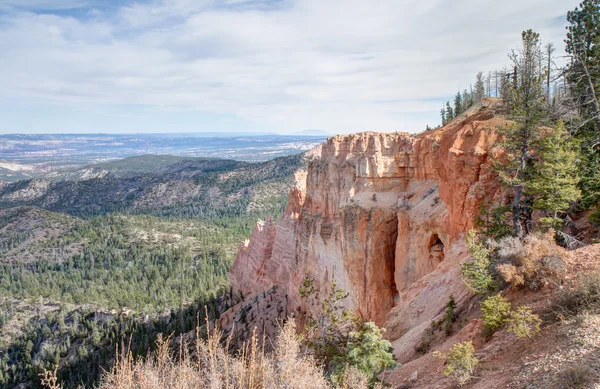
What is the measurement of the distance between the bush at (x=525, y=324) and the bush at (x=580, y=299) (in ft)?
2.02

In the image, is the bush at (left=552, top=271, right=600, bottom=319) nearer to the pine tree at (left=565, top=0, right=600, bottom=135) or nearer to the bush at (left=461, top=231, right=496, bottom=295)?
the bush at (left=461, top=231, right=496, bottom=295)

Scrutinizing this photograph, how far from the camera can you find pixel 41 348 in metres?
71.3

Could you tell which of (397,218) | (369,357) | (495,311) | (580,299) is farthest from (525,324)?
(397,218)

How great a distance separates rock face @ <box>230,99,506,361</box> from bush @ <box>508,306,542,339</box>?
645cm

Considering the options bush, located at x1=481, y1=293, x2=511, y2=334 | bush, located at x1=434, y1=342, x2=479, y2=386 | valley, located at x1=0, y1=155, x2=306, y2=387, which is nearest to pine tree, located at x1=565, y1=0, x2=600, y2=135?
bush, located at x1=481, y1=293, x2=511, y2=334

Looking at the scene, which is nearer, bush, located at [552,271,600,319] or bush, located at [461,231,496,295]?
bush, located at [552,271,600,319]

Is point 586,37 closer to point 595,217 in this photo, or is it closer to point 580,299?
point 595,217

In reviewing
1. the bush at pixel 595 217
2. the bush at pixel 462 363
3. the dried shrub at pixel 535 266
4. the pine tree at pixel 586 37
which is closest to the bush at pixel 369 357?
the bush at pixel 462 363

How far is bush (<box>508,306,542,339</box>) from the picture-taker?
9.23 metres

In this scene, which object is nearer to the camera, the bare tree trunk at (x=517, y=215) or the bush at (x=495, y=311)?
the bush at (x=495, y=311)

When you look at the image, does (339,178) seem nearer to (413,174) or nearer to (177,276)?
(413,174)

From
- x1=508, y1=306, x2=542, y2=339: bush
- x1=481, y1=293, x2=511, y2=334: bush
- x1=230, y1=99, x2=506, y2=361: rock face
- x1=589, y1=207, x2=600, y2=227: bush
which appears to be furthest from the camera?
x1=230, y1=99, x2=506, y2=361: rock face

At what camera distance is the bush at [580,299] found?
30.7 ft

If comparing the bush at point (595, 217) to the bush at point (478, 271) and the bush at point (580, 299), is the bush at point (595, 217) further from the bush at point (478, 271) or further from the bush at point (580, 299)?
the bush at point (580, 299)
